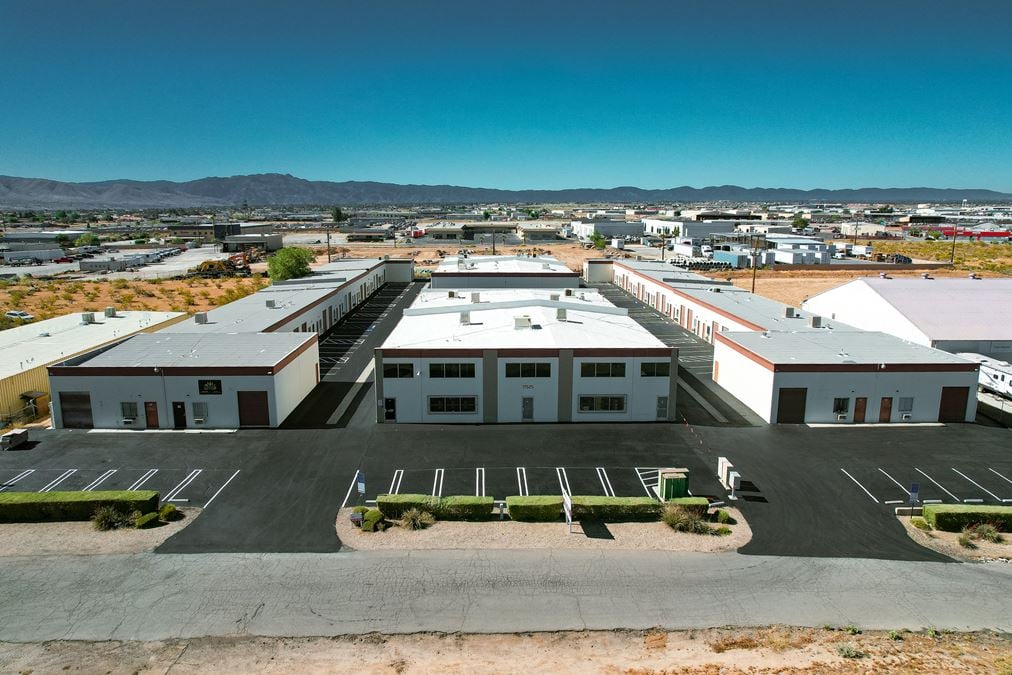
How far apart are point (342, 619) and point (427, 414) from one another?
55.5 feet

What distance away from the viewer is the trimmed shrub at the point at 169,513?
24078mm

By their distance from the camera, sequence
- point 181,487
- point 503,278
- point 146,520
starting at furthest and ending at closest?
1. point 503,278
2. point 181,487
3. point 146,520

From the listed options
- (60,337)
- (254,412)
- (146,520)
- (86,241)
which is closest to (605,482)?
(146,520)

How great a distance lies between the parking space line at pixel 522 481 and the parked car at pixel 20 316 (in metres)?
57.6

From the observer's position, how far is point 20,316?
2464 inches

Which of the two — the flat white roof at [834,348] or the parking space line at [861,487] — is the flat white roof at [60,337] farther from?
the parking space line at [861,487]

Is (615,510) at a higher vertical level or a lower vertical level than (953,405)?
lower

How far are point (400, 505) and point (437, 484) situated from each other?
317cm

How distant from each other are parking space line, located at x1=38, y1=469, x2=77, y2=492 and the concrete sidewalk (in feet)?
18.9

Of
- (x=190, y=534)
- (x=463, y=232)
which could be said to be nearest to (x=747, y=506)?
(x=190, y=534)

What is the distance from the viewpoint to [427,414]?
34844 millimetres

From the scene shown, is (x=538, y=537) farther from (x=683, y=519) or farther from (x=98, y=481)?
(x=98, y=481)

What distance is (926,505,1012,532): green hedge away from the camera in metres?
23.6

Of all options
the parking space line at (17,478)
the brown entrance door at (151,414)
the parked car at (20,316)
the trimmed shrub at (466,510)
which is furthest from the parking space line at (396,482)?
the parked car at (20,316)
